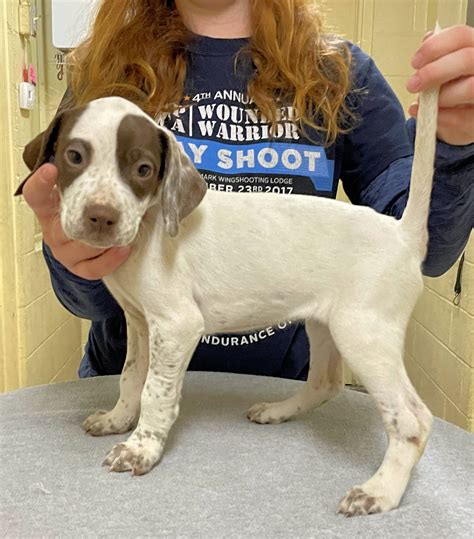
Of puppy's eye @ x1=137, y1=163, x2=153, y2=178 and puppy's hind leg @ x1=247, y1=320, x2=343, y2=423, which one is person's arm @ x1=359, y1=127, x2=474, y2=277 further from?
puppy's eye @ x1=137, y1=163, x2=153, y2=178

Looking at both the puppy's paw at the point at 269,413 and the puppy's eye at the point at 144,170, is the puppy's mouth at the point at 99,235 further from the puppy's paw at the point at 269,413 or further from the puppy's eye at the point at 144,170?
the puppy's paw at the point at 269,413

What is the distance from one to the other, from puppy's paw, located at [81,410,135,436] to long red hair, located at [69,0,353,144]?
0.75 metres

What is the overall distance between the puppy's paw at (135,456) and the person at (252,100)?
43 centimetres

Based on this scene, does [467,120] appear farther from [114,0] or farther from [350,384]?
[350,384]

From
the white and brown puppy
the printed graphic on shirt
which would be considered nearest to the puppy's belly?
the white and brown puppy

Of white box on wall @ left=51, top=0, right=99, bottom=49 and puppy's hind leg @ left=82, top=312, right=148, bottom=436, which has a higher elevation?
white box on wall @ left=51, top=0, right=99, bottom=49

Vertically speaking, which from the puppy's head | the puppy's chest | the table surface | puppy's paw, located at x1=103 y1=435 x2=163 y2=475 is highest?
the puppy's head

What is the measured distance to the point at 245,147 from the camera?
170 centimetres

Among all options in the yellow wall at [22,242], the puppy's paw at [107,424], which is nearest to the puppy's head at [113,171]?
the puppy's paw at [107,424]

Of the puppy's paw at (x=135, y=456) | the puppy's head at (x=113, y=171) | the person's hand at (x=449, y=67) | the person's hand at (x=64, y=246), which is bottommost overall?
the puppy's paw at (x=135, y=456)

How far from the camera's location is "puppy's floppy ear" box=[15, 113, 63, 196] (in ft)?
3.69

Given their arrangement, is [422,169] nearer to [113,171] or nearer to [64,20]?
[113,171]

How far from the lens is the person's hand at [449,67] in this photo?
1.04 meters

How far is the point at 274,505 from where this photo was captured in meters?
1.07
